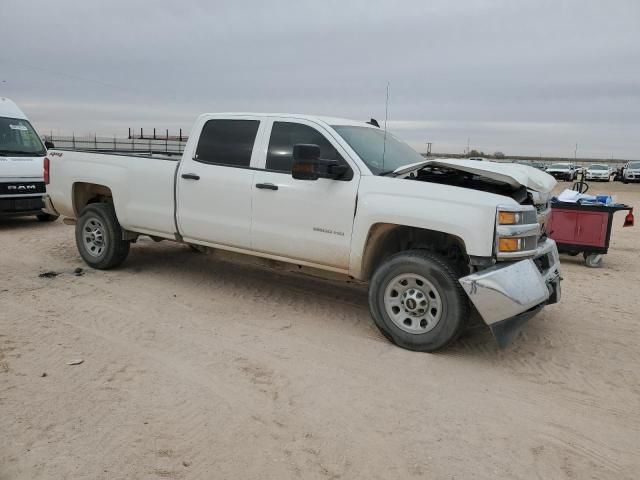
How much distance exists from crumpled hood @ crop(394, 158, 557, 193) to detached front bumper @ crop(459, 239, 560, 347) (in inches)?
28.3

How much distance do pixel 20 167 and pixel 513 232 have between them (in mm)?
9391

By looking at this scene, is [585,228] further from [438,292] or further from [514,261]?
[438,292]

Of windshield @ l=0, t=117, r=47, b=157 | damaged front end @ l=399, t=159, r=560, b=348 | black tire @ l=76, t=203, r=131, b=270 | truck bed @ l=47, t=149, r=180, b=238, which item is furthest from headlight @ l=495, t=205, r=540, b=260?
windshield @ l=0, t=117, r=47, b=157

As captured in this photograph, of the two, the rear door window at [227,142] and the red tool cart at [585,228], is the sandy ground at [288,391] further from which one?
the red tool cart at [585,228]

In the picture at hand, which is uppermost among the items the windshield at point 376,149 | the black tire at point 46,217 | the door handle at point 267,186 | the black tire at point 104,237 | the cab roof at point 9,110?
the cab roof at point 9,110

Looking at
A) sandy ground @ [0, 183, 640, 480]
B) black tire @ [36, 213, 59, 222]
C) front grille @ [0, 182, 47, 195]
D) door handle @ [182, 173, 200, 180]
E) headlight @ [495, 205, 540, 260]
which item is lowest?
sandy ground @ [0, 183, 640, 480]

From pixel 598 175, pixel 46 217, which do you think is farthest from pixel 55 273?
pixel 598 175

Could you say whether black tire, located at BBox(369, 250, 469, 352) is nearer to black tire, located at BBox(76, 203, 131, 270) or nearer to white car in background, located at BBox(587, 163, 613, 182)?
black tire, located at BBox(76, 203, 131, 270)

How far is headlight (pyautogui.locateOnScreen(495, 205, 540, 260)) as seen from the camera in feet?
14.0

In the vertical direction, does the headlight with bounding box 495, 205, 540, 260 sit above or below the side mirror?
below

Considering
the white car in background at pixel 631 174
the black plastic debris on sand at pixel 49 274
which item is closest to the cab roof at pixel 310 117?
the black plastic debris on sand at pixel 49 274

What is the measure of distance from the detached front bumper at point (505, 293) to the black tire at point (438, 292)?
0.59 ft

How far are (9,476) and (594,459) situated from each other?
3268mm

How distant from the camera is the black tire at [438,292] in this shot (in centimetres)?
441
